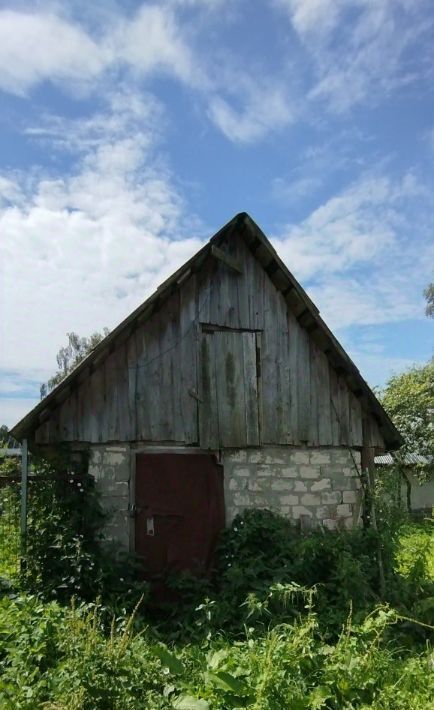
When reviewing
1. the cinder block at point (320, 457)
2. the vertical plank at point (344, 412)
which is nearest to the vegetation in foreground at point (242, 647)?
the cinder block at point (320, 457)

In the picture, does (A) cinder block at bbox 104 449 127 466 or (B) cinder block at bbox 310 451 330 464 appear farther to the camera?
(B) cinder block at bbox 310 451 330 464

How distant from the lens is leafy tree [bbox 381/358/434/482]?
22.5m

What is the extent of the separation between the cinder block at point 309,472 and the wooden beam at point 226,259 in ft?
10.4

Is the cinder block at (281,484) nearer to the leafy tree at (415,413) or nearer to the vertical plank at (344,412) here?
the vertical plank at (344,412)

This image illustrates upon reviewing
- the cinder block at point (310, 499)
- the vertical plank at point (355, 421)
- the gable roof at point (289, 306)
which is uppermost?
the gable roof at point (289, 306)

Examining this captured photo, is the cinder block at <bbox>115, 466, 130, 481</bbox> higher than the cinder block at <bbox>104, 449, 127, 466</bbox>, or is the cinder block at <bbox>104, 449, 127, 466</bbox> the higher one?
the cinder block at <bbox>104, 449, 127, 466</bbox>

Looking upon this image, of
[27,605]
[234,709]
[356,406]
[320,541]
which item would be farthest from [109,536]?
[356,406]

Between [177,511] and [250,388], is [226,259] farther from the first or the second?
[177,511]

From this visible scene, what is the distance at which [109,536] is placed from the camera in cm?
776

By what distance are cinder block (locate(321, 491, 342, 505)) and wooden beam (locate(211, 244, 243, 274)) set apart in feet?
12.1

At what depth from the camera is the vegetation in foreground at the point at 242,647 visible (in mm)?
4461

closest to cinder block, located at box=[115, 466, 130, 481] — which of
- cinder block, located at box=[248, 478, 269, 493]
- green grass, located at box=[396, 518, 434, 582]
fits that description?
cinder block, located at box=[248, 478, 269, 493]

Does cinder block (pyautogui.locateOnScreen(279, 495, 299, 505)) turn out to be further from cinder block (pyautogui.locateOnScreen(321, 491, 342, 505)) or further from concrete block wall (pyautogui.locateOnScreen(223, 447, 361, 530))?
cinder block (pyautogui.locateOnScreen(321, 491, 342, 505))

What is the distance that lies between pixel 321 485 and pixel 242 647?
3898 mm
